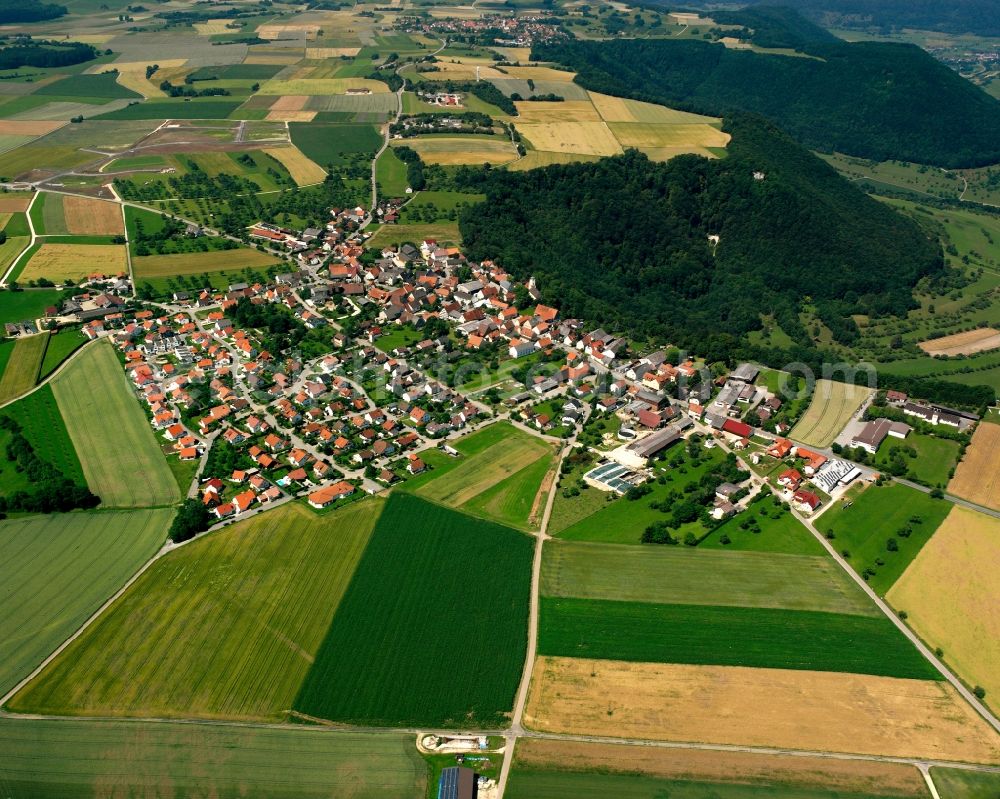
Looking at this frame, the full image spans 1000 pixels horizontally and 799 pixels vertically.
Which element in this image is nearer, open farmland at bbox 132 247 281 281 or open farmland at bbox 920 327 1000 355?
open farmland at bbox 920 327 1000 355

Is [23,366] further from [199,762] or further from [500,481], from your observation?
[199,762]

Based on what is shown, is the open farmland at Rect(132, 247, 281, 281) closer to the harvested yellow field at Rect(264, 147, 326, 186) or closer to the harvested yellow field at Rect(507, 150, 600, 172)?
the harvested yellow field at Rect(264, 147, 326, 186)

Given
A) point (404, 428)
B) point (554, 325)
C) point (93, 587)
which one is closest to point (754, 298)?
point (554, 325)

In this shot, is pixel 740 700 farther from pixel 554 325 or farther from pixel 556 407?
pixel 554 325

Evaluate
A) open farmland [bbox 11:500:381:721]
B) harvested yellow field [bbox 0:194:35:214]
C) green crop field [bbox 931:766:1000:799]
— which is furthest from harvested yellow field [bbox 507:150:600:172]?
green crop field [bbox 931:766:1000:799]

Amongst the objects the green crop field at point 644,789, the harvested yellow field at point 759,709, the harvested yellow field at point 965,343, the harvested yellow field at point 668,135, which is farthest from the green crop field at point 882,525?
the harvested yellow field at point 668,135

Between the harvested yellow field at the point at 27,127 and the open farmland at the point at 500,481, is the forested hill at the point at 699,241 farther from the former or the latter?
the harvested yellow field at the point at 27,127
